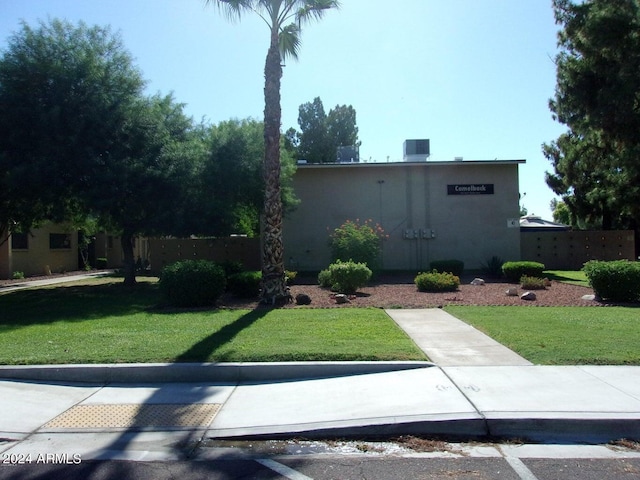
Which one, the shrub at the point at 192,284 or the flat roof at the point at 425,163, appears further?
the flat roof at the point at 425,163

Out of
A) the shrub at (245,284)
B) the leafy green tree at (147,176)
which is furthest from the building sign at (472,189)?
the shrub at (245,284)

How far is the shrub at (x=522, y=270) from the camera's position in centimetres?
1959

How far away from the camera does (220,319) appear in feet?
38.5

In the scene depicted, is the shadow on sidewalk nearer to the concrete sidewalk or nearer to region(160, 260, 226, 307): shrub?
the concrete sidewalk

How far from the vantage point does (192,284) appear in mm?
13820

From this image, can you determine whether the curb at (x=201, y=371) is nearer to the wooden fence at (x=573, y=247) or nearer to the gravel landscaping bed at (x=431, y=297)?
the gravel landscaping bed at (x=431, y=297)

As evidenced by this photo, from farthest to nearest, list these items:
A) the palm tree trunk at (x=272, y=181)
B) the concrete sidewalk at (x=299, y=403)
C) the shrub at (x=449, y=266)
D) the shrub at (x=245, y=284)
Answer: the shrub at (x=449, y=266) < the shrub at (x=245, y=284) < the palm tree trunk at (x=272, y=181) < the concrete sidewalk at (x=299, y=403)

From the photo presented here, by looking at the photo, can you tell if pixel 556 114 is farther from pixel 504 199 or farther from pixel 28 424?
pixel 28 424

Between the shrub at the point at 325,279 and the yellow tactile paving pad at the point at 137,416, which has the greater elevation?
the shrub at the point at 325,279

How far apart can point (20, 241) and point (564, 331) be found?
26318 mm

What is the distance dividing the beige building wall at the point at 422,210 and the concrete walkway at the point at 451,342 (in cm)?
1271

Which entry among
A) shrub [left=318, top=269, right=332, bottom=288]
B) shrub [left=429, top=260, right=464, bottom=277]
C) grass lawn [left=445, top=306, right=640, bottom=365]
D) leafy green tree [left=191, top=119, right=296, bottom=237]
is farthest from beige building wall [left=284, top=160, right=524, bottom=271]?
grass lawn [left=445, top=306, right=640, bottom=365]

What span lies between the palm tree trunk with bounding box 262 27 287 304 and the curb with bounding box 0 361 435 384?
647cm

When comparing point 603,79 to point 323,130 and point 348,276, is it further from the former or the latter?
point 323,130
